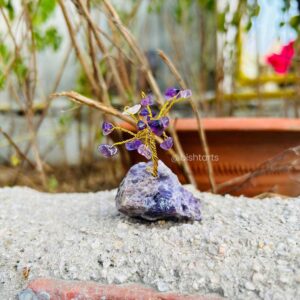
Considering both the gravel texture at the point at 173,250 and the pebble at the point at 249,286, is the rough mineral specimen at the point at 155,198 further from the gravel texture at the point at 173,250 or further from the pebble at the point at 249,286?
the pebble at the point at 249,286

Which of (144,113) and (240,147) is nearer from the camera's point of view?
(144,113)

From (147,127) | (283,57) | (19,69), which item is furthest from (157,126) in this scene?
(283,57)

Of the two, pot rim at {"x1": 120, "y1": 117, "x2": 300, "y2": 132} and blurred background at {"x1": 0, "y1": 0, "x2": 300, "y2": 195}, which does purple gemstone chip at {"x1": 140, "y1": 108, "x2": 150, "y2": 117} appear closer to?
blurred background at {"x1": 0, "y1": 0, "x2": 300, "y2": 195}

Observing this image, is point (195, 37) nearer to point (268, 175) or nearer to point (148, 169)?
point (268, 175)

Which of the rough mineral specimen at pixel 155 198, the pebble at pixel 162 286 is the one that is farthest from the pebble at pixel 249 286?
the rough mineral specimen at pixel 155 198

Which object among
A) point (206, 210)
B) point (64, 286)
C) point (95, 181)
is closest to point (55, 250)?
point (64, 286)

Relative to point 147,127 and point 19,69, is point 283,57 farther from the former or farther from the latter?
point 147,127
